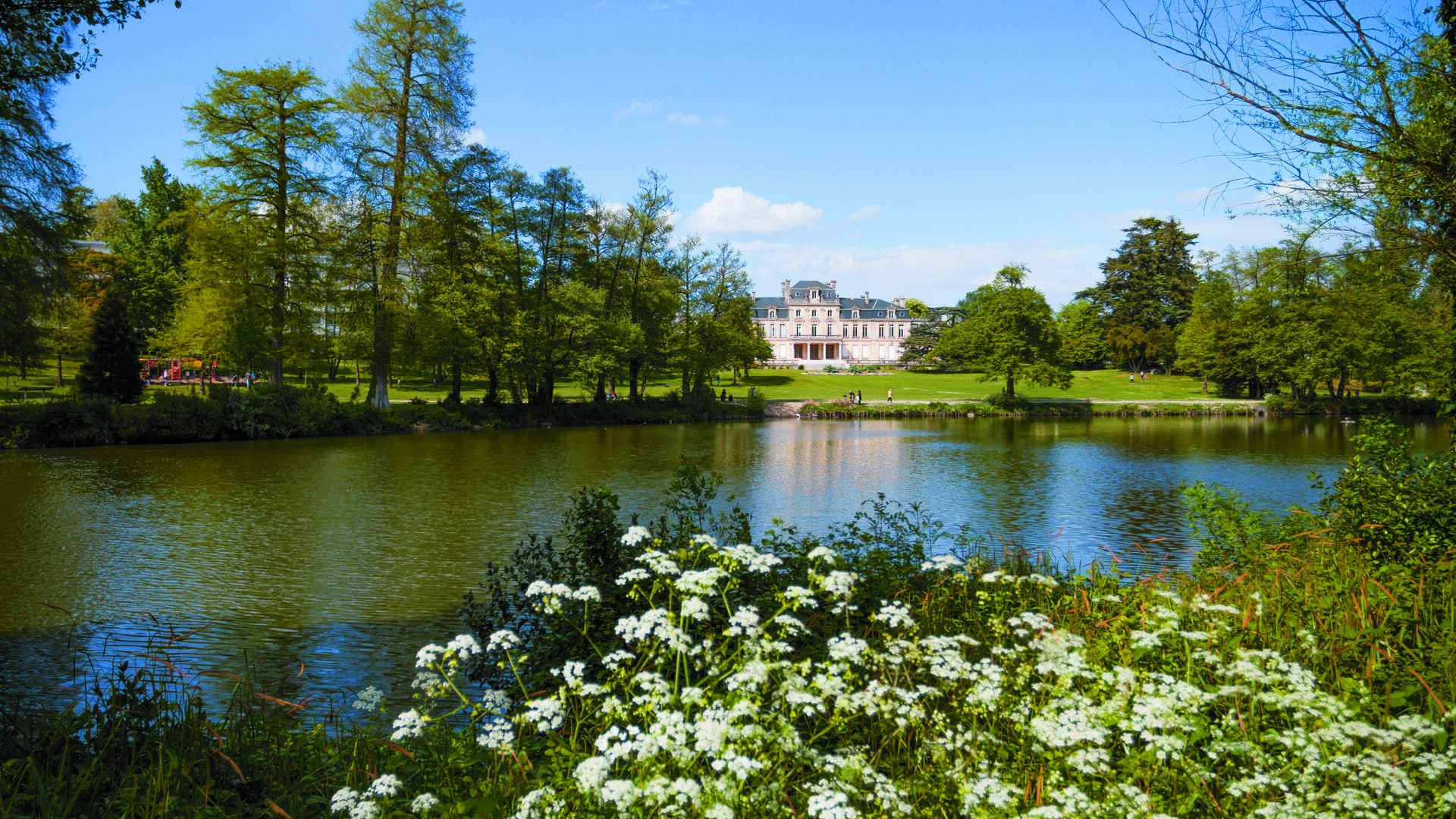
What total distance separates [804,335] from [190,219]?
8320 centimetres

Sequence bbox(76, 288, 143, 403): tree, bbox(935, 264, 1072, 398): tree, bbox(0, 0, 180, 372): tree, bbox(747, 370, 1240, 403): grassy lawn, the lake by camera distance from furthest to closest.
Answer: bbox(747, 370, 1240, 403): grassy lawn, bbox(935, 264, 1072, 398): tree, bbox(76, 288, 143, 403): tree, bbox(0, 0, 180, 372): tree, the lake

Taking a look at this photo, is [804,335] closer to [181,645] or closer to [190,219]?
[190,219]

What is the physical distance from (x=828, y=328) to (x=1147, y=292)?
132ft

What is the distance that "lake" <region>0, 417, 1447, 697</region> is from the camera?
22.1 feet

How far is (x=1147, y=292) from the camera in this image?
7438cm

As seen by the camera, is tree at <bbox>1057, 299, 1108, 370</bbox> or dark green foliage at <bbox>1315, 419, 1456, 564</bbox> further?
tree at <bbox>1057, 299, 1108, 370</bbox>

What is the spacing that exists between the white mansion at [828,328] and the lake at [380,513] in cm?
7802

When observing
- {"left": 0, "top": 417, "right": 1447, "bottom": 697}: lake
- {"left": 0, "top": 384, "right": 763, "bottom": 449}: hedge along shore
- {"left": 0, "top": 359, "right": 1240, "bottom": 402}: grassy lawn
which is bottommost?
{"left": 0, "top": 417, "right": 1447, "bottom": 697}: lake

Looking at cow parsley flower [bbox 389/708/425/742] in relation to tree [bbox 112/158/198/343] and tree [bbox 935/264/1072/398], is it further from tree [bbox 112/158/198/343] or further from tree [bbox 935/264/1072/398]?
tree [bbox 935/264/1072/398]

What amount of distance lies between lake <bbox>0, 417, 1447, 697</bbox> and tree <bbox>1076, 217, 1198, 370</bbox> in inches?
1832

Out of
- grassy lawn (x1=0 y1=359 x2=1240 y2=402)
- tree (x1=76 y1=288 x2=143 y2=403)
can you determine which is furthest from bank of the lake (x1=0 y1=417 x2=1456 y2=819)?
grassy lawn (x1=0 y1=359 x2=1240 y2=402)

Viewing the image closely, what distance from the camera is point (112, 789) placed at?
131 inches

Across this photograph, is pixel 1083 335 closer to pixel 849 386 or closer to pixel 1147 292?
pixel 1147 292

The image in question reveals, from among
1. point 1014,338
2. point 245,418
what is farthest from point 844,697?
point 1014,338
